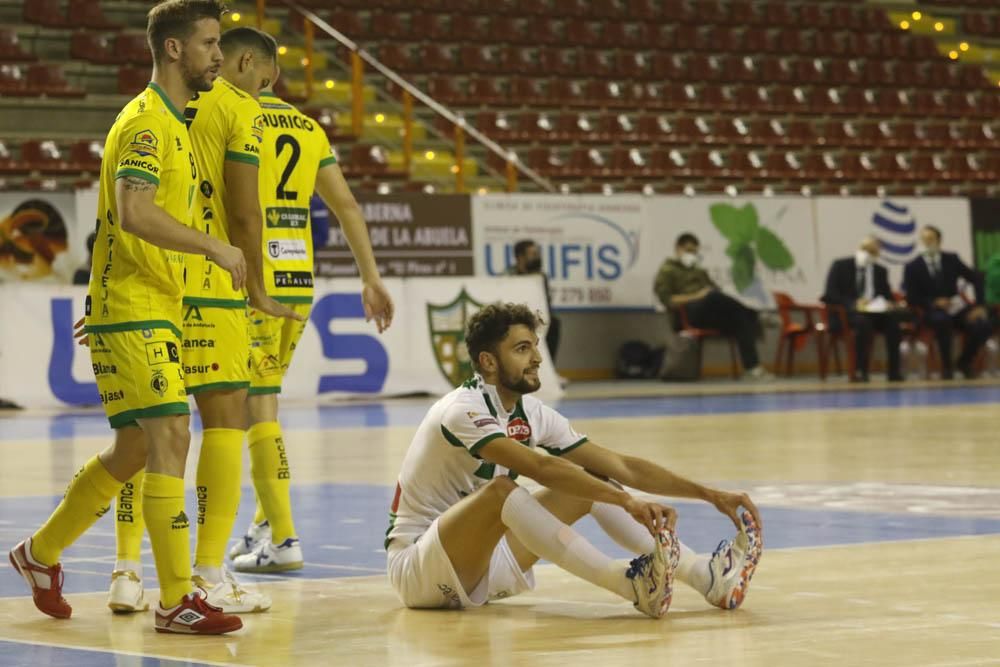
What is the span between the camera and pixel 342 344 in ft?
60.0

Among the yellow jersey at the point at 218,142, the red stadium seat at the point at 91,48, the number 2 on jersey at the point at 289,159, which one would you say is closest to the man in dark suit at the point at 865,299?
the red stadium seat at the point at 91,48

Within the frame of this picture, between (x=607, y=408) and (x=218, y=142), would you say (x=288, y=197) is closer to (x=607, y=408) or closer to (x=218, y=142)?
(x=218, y=142)

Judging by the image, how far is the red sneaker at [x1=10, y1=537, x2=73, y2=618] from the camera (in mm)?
5469

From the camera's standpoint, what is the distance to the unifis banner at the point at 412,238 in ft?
65.8

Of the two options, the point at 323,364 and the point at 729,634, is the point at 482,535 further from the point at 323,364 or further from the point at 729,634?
the point at 323,364

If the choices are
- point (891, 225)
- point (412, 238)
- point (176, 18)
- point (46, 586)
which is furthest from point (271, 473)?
point (891, 225)

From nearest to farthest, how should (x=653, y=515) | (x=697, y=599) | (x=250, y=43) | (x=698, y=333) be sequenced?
(x=653, y=515), (x=697, y=599), (x=250, y=43), (x=698, y=333)

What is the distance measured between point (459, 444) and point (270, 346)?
58.8 inches

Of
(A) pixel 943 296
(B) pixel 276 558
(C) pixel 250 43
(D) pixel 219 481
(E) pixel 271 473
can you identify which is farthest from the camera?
(A) pixel 943 296

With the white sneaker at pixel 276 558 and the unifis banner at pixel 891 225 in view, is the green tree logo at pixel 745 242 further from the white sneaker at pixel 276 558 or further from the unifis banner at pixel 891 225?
the white sneaker at pixel 276 558

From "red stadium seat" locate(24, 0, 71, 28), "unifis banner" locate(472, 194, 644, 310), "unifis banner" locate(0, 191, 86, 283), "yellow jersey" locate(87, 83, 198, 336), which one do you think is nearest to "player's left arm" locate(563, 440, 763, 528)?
"yellow jersey" locate(87, 83, 198, 336)

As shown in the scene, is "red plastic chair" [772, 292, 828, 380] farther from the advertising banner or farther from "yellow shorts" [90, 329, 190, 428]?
"yellow shorts" [90, 329, 190, 428]

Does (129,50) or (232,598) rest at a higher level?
(129,50)

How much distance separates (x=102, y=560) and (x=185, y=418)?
2.04 metres
